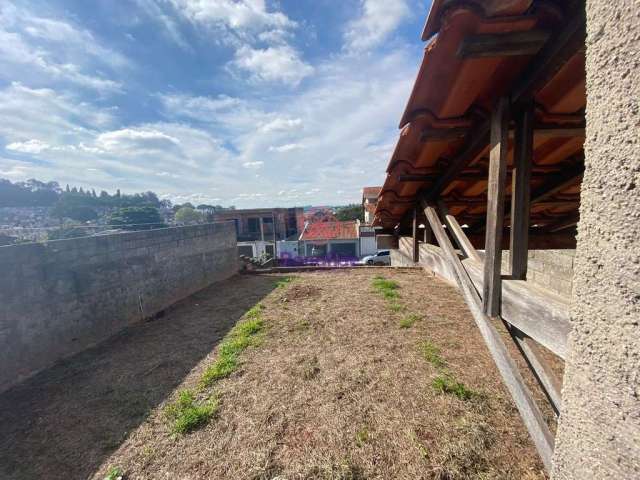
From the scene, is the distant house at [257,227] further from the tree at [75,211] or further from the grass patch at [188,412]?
the grass patch at [188,412]

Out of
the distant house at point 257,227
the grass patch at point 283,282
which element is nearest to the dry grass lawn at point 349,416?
the grass patch at point 283,282

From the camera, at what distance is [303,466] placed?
79.7 inches

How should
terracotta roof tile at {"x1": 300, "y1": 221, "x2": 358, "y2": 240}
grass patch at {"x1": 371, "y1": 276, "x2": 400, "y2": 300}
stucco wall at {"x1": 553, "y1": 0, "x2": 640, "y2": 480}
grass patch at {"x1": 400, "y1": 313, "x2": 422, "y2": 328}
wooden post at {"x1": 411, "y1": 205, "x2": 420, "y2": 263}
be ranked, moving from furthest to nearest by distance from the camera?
terracotta roof tile at {"x1": 300, "y1": 221, "x2": 358, "y2": 240} → grass patch at {"x1": 371, "y1": 276, "x2": 400, "y2": 300} → grass patch at {"x1": 400, "y1": 313, "x2": 422, "y2": 328} → wooden post at {"x1": 411, "y1": 205, "x2": 420, "y2": 263} → stucco wall at {"x1": 553, "y1": 0, "x2": 640, "y2": 480}

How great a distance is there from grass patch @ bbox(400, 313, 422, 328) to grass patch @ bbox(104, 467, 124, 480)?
12.5 ft

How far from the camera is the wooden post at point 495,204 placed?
144 centimetres

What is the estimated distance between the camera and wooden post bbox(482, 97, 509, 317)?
144cm

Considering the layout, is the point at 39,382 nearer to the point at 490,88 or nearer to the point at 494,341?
the point at 494,341

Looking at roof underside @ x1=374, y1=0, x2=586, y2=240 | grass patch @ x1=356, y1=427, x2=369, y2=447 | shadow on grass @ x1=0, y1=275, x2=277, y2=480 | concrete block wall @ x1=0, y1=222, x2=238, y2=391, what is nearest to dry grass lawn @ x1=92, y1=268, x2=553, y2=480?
grass patch @ x1=356, y1=427, x2=369, y2=447

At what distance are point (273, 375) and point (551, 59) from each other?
3.65 m

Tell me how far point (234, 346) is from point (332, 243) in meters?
18.2

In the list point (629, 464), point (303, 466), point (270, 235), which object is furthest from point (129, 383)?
point (270, 235)

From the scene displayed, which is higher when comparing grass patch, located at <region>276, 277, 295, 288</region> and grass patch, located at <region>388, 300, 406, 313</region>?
grass patch, located at <region>388, 300, 406, 313</region>

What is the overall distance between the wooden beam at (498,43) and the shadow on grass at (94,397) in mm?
3872

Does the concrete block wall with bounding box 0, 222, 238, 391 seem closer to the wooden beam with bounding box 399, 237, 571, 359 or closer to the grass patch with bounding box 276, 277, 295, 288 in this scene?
the grass patch with bounding box 276, 277, 295, 288
